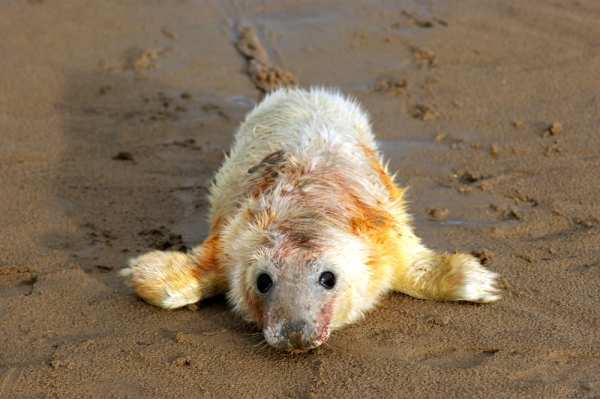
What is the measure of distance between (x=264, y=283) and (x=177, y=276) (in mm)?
750

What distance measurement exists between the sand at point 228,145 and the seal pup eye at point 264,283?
34 centimetres

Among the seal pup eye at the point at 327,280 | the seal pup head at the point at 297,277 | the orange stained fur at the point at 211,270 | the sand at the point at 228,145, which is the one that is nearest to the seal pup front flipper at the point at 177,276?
the orange stained fur at the point at 211,270

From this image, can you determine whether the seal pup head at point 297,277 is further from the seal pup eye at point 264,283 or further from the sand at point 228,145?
the sand at point 228,145

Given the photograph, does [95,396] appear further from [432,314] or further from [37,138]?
[37,138]

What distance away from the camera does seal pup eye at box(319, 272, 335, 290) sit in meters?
4.16

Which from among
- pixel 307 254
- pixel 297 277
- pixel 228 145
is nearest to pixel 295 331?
pixel 297 277

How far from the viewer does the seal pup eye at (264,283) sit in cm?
416

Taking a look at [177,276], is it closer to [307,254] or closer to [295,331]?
[307,254]

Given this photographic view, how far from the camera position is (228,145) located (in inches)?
286

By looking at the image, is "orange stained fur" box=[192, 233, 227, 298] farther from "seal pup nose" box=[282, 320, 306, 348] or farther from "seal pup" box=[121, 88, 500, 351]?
"seal pup nose" box=[282, 320, 306, 348]

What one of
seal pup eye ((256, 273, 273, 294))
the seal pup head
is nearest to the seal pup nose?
the seal pup head

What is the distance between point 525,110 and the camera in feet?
24.9

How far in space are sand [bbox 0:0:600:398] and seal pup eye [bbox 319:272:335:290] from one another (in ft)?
1.18

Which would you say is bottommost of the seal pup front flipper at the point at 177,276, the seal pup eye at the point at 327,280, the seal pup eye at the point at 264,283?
→ the seal pup front flipper at the point at 177,276
